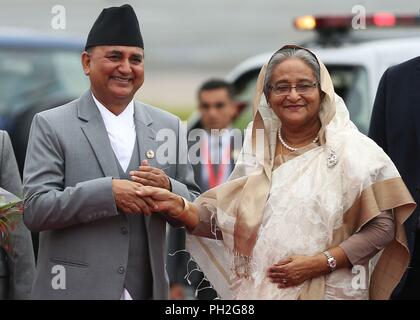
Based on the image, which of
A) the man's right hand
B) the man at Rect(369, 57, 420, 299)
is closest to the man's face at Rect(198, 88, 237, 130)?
the man at Rect(369, 57, 420, 299)

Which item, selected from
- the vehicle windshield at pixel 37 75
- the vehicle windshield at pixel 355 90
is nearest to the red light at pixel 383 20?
the vehicle windshield at pixel 355 90


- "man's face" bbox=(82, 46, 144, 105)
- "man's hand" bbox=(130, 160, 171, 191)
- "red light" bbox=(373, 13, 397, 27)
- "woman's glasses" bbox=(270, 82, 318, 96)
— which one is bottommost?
"man's hand" bbox=(130, 160, 171, 191)

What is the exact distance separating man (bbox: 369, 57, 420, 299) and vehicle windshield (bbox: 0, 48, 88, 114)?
5341 millimetres

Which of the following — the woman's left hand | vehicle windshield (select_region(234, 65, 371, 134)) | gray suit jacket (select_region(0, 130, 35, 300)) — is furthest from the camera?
vehicle windshield (select_region(234, 65, 371, 134))

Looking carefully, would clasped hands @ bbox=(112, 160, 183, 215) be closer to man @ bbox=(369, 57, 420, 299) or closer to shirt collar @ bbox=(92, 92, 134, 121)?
shirt collar @ bbox=(92, 92, 134, 121)

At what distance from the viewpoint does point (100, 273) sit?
4590 mm

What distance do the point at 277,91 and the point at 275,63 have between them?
0.38 ft

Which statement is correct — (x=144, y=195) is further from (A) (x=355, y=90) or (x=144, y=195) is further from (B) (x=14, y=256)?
(A) (x=355, y=90)

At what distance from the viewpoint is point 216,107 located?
761 cm

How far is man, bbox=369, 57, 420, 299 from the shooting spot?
5.01 meters

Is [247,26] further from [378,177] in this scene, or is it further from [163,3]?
[378,177]

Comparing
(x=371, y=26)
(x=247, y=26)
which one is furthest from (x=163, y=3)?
(x=371, y=26)

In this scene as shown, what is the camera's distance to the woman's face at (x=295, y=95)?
179 inches

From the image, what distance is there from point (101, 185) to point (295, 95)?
83 cm
